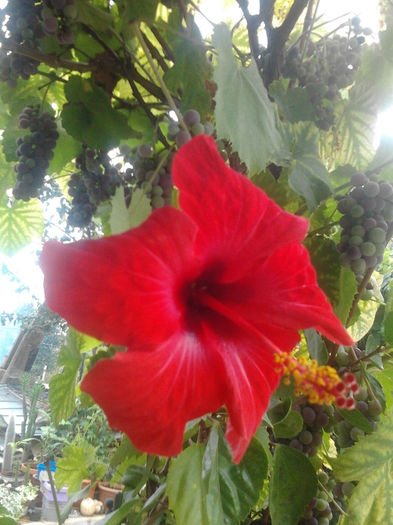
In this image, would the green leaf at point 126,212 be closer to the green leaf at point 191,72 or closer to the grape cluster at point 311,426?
the green leaf at point 191,72

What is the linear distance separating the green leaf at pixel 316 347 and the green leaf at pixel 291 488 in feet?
0.34

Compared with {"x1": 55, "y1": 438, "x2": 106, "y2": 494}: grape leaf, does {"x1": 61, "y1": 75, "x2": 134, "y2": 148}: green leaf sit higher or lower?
higher

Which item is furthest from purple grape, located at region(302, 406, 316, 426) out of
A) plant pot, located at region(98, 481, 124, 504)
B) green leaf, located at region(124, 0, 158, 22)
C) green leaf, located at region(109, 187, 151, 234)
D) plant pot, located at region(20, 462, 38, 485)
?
plant pot, located at region(20, 462, 38, 485)

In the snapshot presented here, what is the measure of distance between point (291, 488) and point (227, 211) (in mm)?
322

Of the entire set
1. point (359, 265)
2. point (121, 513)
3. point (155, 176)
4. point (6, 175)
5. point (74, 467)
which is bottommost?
point (74, 467)

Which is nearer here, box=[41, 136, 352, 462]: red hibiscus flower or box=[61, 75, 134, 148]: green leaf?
box=[41, 136, 352, 462]: red hibiscus flower

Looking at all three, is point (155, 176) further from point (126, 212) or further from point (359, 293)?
point (359, 293)

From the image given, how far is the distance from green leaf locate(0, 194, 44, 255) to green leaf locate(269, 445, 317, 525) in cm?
58

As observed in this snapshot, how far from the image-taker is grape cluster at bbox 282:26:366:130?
0.54 meters

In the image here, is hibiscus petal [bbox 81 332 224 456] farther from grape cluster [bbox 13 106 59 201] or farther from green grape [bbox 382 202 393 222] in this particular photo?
grape cluster [bbox 13 106 59 201]

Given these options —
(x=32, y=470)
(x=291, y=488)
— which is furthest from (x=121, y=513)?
(x=32, y=470)

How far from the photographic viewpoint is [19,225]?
34.4 inches

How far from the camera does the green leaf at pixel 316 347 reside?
0.45m

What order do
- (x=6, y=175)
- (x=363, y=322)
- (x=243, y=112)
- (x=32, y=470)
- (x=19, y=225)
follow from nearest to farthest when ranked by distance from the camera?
(x=243, y=112), (x=363, y=322), (x=6, y=175), (x=19, y=225), (x=32, y=470)
